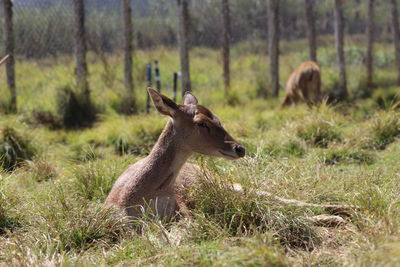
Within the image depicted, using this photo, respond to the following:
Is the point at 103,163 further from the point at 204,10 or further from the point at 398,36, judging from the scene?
the point at 398,36

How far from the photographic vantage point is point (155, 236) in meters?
4.19

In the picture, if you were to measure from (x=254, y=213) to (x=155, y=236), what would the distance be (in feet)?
2.78

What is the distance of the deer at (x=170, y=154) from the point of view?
458 centimetres

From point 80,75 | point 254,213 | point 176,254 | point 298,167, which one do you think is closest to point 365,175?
point 298,167

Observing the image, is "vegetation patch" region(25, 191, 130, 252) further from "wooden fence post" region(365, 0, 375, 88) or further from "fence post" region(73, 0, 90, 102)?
"wooden fence post" region(365, 0, 375, 88)

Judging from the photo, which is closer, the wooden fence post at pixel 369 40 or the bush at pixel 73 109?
the bush at pixel 73 109

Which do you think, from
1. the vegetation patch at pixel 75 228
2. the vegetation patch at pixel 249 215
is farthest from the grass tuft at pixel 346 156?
the vegetation patch at pixel 75 228

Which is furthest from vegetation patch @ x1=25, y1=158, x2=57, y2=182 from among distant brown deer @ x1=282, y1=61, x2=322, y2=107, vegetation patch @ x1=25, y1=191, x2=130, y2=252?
distant brown deer @ x1=282, y1=61, x2=322, y2=107

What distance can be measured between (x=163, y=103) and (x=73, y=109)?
6.44 metres

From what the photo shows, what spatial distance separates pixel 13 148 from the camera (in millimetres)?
7320

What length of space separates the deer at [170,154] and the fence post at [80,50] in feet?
20.7

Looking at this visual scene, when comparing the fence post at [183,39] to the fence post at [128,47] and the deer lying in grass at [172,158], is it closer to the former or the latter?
the fence post at [128,47]

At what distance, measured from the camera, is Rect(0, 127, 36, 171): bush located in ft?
23.5

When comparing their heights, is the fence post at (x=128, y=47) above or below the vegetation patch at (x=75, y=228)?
above
